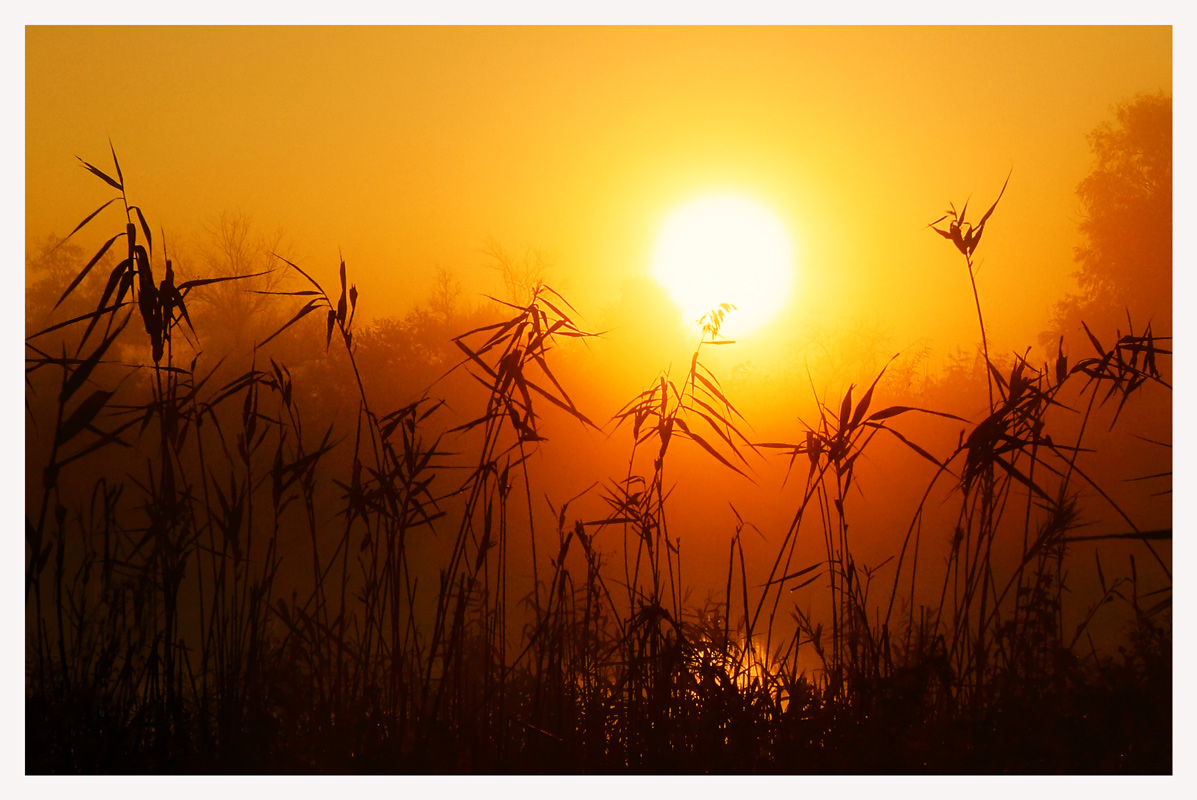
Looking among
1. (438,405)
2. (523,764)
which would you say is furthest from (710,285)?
(523,764)

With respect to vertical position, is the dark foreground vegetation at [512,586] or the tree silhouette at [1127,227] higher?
the tree silhouette at [1127,227]

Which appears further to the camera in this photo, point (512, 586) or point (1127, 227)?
point (1127, 227)

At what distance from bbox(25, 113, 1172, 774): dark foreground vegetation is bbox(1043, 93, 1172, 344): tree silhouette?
0.10 m

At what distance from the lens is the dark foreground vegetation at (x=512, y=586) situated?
2.65m

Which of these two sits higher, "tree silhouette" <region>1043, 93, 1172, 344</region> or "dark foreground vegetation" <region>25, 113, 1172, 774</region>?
"tree silhouette" <region>1043, 93, 1172, 344</region>

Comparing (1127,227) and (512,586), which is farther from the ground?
(1127,227)

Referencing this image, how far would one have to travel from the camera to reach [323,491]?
9.12 feet

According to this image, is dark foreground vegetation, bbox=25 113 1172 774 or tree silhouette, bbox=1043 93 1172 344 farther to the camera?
tree silhouette, bbox=1043 93 1172 344

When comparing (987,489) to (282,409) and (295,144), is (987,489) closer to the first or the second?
(282,409)

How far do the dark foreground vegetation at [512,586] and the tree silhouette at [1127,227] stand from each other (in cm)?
10

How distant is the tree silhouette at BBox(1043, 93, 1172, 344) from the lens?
2.86m

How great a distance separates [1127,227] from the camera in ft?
9.36

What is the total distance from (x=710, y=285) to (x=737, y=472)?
22.5 inches

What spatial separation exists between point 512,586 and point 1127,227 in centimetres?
212
